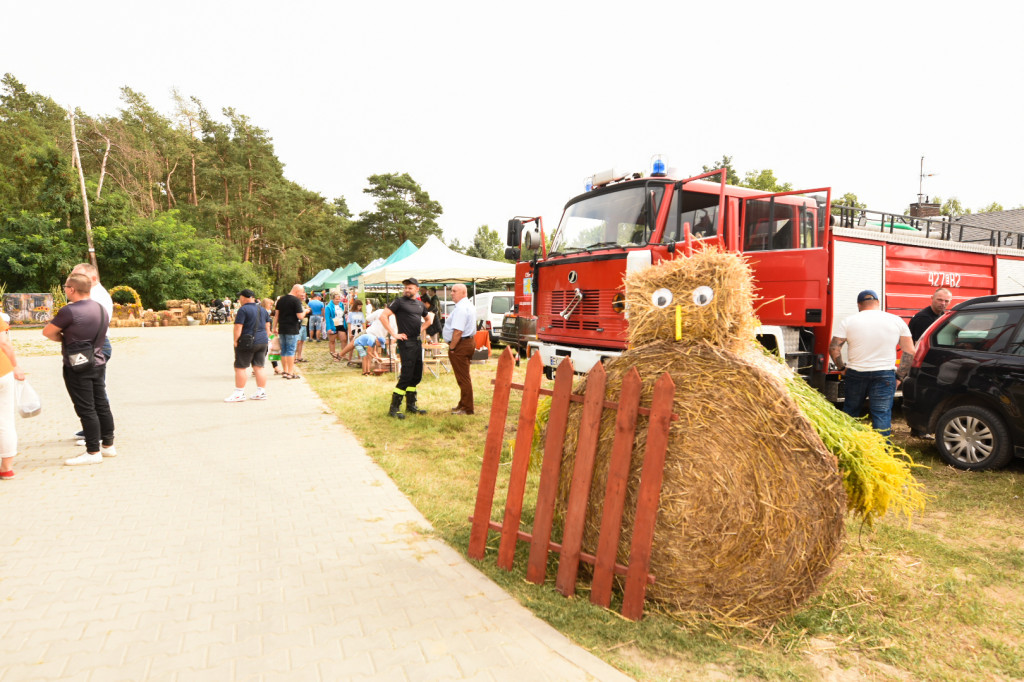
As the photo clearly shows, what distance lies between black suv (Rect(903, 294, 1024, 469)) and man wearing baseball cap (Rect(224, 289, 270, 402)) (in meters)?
8.81

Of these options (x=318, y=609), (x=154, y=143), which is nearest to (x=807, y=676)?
(x=318, y=609)

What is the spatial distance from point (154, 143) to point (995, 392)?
58.0 metres

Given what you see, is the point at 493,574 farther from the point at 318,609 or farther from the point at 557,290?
the point at 557,290

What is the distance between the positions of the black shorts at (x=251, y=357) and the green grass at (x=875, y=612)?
5.40m

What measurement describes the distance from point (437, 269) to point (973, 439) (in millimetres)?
13003

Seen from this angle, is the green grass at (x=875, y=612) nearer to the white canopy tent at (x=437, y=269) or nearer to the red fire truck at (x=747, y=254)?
the red fire truck at (x=747, y=254)

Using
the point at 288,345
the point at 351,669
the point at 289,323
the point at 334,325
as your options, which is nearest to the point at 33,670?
the point at 351,669

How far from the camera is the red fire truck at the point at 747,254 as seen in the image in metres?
6.88

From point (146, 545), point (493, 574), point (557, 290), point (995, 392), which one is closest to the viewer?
point (493, 574)

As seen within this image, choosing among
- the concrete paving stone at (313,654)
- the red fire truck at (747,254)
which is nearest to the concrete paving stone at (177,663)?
the concrete paving stone at (313,654)

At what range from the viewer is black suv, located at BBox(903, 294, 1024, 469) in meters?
5.32

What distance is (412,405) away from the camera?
330 inches

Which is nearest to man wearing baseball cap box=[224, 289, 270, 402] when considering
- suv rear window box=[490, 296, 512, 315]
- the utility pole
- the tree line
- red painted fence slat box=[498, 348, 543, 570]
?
red painted fence slat box=[498, 348, 543, 570]

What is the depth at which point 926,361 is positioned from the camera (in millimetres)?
6004
